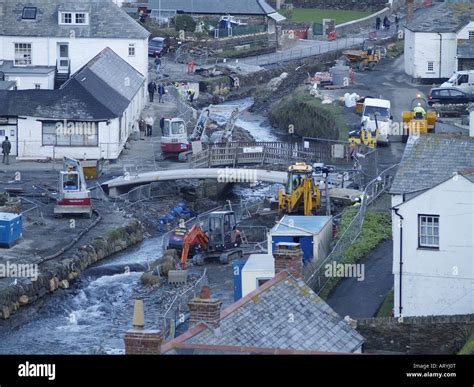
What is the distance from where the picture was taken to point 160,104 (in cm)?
8800

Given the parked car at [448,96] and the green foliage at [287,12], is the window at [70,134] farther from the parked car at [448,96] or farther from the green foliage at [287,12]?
the green foliage at [287,12]

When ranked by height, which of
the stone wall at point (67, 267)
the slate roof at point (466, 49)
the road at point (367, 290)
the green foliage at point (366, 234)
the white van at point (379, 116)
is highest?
the slate roof at point (466, 49)

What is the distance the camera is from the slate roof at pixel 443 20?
299ft

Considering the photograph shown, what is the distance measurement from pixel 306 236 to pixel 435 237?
962cm

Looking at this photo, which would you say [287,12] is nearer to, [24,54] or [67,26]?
[67,26]

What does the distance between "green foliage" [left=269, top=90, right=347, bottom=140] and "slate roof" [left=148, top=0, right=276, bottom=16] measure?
2277cm

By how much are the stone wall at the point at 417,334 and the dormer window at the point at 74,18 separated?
44123 millimetres

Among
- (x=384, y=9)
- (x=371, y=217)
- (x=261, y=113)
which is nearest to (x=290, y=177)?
(x=371, y=217)

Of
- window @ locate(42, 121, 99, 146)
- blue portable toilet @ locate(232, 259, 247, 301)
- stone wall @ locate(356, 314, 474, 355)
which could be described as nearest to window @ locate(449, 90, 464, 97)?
window @ locate(42, 121, 99, 146)

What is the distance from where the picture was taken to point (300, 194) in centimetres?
6222

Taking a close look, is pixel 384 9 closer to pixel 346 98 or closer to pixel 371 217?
pixel 346 98

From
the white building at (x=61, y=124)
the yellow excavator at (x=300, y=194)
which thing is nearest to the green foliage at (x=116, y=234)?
the yellow excavator at (x=300, y=194)
